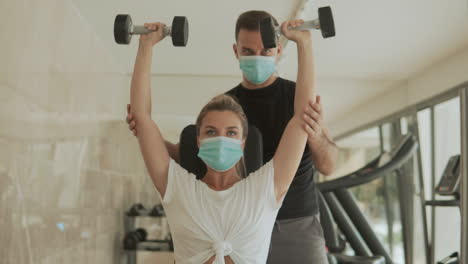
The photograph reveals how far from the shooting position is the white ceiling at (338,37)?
2.98 m

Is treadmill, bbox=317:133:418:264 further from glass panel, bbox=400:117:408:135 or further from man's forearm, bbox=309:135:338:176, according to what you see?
glass panel, bbox=400:117:408:135

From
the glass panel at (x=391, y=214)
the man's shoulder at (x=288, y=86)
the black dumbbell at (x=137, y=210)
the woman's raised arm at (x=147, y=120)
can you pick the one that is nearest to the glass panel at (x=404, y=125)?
the glass panel at (x=391, y=214)

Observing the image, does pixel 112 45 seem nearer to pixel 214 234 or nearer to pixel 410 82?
pixel 214 234

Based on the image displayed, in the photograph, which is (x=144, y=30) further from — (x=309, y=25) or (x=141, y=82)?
(x=309, y=25)

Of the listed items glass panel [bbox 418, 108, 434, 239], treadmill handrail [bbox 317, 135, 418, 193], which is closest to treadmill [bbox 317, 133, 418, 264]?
treadmill handrail [bbox 317, 135, 418, 193]

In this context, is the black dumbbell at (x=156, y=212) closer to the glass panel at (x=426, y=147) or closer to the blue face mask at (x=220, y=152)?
the glass panel at (x=426, y=147)

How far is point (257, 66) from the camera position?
1.53 m

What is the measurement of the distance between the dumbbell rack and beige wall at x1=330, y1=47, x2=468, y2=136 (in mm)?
2742

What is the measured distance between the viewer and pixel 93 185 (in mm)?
3045

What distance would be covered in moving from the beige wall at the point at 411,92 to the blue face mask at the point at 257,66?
277 centimetres

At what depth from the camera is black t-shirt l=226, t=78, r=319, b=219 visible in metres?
1.61

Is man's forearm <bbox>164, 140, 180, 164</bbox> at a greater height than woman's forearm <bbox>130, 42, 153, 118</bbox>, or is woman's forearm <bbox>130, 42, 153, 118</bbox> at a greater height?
woman's forearm <bbox>130, 42, 153, 118</bbox>

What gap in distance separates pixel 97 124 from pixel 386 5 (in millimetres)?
2150

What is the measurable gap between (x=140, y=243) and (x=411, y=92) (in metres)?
3.07
